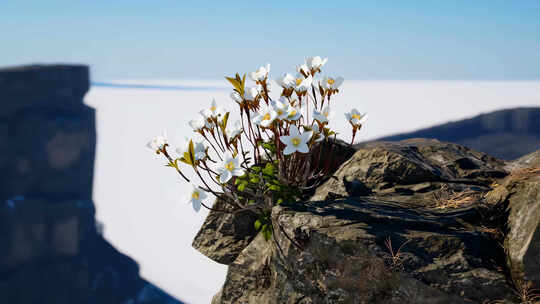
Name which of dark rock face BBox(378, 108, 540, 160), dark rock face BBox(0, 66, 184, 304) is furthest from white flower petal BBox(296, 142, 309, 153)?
dark rock face BBox(0, 66, 184, 304)

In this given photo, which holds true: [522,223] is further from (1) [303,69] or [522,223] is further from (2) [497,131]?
(2) [497,131]

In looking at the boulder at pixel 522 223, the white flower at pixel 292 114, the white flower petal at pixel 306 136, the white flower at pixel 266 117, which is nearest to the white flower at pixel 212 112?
the white flower at pixel 266 117

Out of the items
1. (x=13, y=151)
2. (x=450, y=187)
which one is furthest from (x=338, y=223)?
(x=13, y=151)

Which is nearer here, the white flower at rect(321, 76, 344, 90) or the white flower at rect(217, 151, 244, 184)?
the white flower at rect(217, 151, 244, 184)

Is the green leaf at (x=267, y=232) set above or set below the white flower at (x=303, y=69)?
below

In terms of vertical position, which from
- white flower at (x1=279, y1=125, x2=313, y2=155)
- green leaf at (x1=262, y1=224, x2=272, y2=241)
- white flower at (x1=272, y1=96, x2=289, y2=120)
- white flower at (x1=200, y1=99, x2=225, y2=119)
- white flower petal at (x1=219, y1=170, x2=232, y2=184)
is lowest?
green leaf at (x1=262, y1=224, x2=272, y2=241)

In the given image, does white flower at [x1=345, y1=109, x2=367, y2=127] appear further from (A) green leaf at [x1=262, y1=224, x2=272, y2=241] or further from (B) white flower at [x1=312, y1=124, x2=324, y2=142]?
(A) green leaf at [x1=262, y1=224, x2=272, y2=241]

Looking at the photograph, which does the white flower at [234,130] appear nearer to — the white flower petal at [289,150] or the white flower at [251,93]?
the white flower at [251,93]
